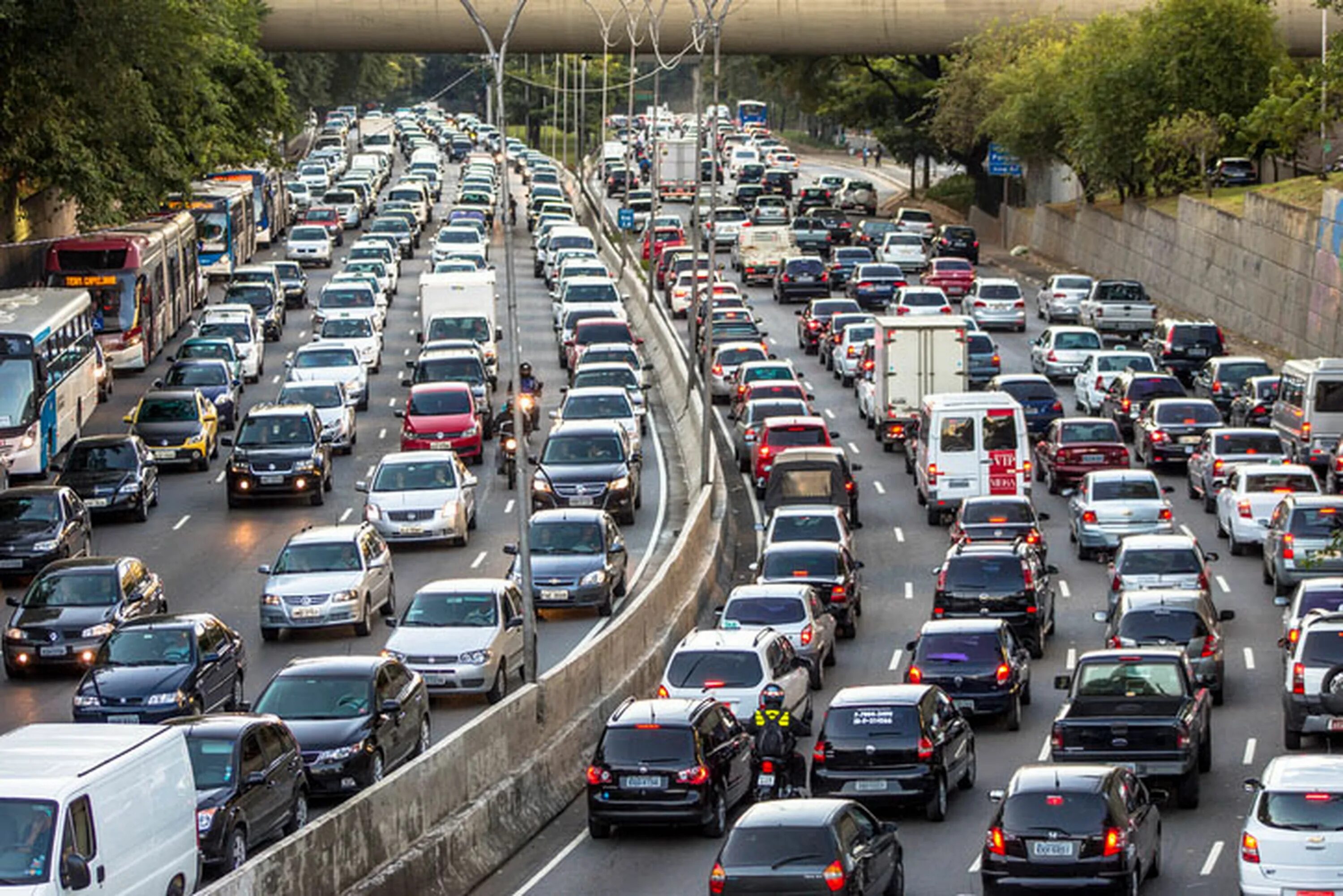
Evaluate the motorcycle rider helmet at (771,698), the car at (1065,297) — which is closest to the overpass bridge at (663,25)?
the car at (1065,297)

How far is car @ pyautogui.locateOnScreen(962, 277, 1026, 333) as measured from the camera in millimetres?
72938

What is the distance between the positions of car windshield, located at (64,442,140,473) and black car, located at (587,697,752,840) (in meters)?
19.9

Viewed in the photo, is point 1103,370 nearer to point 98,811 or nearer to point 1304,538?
point 1304,538

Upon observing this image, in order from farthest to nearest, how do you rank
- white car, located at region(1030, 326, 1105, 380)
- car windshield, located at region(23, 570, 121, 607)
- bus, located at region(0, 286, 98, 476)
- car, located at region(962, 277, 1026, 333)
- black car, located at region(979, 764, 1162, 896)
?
car, located at region(962, 277, 1026, 333) < white car, located at region(1030, 326, 1105, 380) < bus, located at region(0, 286, 98, 476) < car windshield, located at region(23, 570, 121, 607) < black car, located at region(979, 764, 1162, 896)

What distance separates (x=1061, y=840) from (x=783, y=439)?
2695cm

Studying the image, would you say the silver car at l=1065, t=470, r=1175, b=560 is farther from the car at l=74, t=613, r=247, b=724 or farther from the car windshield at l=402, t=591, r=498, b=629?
the car at l=74, t=613, r=247, b=724

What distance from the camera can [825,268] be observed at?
83000mm

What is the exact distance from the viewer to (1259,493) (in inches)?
1673

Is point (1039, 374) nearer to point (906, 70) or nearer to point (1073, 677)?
point (1073, 677)

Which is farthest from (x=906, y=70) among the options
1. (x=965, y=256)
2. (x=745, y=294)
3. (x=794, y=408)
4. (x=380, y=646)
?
(x=380, y=646)

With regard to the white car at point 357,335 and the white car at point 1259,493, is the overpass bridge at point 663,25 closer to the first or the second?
the white car at point 357,335

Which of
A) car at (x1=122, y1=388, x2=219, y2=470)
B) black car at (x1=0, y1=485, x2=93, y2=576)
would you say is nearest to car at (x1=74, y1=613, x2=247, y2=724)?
black car at (x1=0, y1=485, x2=93, y2=576)

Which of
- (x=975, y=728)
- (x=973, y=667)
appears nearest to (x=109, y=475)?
(x=975, y=728)

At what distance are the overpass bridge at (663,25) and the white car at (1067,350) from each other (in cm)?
3312
